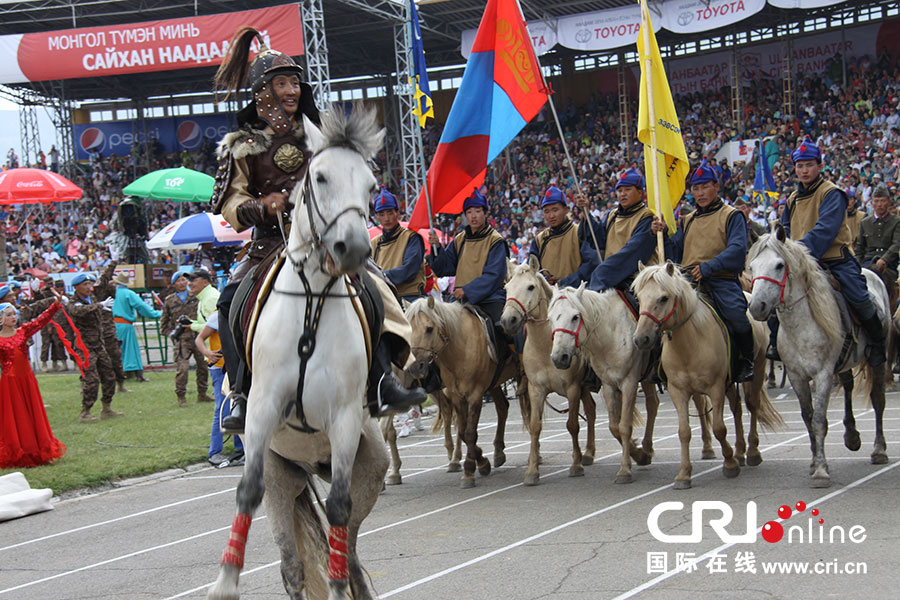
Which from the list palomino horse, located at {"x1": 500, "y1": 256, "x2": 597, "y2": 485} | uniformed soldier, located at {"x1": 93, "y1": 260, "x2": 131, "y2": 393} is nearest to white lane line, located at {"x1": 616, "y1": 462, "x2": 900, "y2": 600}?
palomino horse, located at {"x1": 500, "y1": 256, "x2": 597, "y2": 485}

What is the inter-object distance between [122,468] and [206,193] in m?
12.8

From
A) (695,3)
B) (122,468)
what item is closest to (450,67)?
(695,3)

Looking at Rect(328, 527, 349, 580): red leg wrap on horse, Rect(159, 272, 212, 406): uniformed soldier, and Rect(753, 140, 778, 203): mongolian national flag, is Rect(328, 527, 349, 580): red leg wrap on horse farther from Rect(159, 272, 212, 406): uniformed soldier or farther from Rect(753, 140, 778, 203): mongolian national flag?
Rect(753, 140, 778, 203): mongolian national flag

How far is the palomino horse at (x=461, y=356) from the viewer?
9.98m

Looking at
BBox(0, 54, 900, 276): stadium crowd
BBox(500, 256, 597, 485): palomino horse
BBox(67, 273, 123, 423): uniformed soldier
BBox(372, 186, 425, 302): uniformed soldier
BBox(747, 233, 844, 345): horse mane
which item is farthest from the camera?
BBox(0, 54, 900, 276): stadium crowd

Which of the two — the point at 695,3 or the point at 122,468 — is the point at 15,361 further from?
the point at 695,3

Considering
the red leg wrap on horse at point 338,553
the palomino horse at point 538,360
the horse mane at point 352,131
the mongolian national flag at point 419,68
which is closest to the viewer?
the horse mane at point 352,131

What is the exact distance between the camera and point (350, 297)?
5.26 m

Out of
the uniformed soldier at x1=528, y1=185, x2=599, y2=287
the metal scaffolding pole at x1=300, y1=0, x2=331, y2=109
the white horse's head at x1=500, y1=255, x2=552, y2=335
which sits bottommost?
the white horse's head at x1=500, y1=255, x2=552, y2=335

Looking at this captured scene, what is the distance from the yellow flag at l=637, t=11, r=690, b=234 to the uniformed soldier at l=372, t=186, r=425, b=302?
2.70 m

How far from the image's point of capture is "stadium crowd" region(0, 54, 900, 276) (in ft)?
95.8

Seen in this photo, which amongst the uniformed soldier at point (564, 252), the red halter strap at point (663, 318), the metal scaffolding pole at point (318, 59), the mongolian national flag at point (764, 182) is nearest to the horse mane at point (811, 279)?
the red halter strap at point (663, 318)

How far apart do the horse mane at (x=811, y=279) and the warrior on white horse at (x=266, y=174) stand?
429cm

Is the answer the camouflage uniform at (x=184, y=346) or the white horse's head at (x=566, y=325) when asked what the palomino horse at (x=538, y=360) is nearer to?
the white horse's head at (x=566, y=325)
